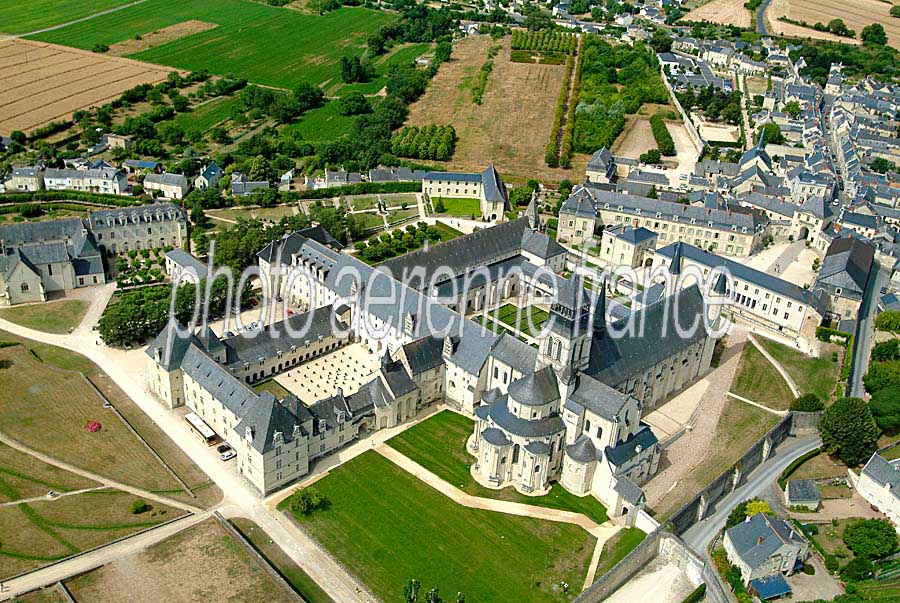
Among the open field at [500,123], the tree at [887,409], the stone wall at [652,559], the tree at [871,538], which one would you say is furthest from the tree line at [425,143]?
the tree at [871,538]

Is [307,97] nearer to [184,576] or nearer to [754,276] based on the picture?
[754,276]

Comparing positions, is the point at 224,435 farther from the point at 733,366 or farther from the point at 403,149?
the point at 403,149

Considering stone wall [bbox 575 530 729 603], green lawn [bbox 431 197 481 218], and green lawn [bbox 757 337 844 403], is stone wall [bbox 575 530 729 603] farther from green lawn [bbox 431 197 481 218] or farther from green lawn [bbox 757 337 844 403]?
green lawn [bbox 431 197 481 218]

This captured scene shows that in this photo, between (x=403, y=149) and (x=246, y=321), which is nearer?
(x=246, y=321)

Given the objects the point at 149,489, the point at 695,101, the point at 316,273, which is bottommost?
the point at 149,489

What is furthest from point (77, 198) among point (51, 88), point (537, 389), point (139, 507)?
point (537, 389)

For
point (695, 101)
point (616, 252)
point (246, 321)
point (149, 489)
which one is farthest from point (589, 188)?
point (149, 489)

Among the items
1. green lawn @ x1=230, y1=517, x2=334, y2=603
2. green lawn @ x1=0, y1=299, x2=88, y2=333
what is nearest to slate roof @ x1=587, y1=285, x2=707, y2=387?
green lawn @ x1=230, y1=517, x2=334, y2=603
